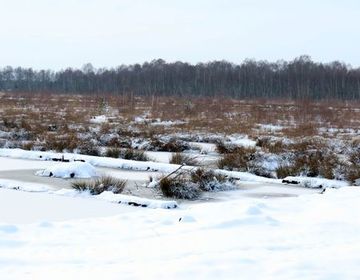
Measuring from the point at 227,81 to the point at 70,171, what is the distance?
240 feet

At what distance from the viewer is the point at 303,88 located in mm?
78562

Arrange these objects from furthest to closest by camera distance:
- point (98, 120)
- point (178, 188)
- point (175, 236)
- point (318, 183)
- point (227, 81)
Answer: point (227, 81) < point (98, 120) < point (318, 183) < point (178, 188) < point (175, 236)

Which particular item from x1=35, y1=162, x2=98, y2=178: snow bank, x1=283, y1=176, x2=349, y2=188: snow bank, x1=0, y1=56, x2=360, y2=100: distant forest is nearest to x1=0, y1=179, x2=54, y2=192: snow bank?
x1=35, y1=162, x2=98, y2=178: snow bank

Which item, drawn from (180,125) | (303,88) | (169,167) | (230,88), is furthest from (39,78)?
(169,167)

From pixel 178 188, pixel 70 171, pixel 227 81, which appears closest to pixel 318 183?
pixel 178 188

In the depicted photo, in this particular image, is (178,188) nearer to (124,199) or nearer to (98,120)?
(124,199)

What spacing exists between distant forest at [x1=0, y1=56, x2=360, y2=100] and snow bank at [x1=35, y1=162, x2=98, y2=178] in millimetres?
56111

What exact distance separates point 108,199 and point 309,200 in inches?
134

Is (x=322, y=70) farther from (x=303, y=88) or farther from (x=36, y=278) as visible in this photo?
(x=36, y=278)

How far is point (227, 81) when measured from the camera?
83.9 metres

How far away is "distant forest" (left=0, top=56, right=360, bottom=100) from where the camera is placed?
7844cm

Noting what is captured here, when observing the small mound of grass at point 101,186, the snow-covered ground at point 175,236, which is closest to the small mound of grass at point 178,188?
the snow-covered ground at point 175,236

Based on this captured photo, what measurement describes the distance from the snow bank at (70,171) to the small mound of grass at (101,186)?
1645 mm

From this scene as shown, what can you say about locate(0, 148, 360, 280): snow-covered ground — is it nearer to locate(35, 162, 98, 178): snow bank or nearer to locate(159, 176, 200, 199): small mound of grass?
locate(159, 176, 200, 199): small mound of grass
